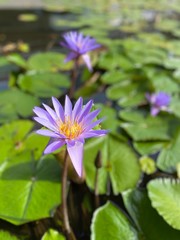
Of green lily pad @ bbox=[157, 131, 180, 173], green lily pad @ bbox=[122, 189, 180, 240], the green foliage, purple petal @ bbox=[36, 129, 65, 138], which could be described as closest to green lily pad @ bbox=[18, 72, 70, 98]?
the green foliage

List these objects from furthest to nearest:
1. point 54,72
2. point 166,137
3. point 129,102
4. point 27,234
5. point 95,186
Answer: point 54,72
point 129,102
point 166,137
point 95,186
point 27,234

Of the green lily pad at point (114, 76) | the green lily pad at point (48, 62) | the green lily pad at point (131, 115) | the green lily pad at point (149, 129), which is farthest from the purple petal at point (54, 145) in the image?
the green lily pad at point (48, 62)

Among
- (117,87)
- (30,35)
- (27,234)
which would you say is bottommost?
(27,234)

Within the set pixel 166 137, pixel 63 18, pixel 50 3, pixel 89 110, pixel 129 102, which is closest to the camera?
pixel 89 110

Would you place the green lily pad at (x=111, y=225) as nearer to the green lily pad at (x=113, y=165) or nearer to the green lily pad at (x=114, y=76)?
the green lily pad at (x=113, y=165)

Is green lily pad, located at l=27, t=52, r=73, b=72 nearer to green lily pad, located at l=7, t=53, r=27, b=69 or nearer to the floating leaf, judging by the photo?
green lily pad, located at l=7, t=53, r=27, b=69

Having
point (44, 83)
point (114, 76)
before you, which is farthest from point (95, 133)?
point (114, 76)

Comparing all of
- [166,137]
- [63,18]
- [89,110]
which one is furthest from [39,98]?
[63,18]

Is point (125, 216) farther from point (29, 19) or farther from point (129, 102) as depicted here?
point (29, 19)
